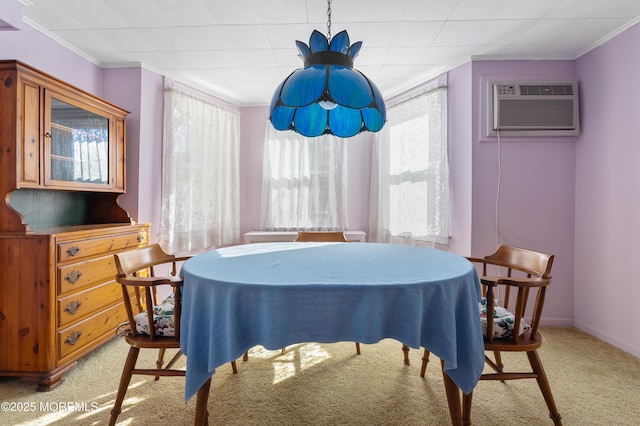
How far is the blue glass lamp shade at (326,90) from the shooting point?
1.34 meters

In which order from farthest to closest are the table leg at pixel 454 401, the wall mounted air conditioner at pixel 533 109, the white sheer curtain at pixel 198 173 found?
the white sheer curtain at pixel 198 173 → the wall mounted air conditioner at pixel 533 109 → the table leg at pixel 454 401

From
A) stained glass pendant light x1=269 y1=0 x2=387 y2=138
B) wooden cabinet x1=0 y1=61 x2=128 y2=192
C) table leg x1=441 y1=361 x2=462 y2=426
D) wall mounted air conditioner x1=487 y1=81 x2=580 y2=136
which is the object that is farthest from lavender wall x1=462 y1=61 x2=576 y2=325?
wooden cabinet x1=0 y1=61 x2=128 y2=192

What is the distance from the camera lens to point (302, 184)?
3.78m

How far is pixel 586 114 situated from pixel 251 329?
3.29 metres

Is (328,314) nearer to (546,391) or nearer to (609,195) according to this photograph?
(546,391)

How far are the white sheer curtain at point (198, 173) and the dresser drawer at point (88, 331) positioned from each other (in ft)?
2.96

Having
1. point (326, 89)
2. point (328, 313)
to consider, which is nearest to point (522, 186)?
point (326, 89)

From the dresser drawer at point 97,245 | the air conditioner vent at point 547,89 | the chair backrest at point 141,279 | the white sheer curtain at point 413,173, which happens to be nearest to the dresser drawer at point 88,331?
the dresser drawer at point 97,245

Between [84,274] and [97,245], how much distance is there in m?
0.21

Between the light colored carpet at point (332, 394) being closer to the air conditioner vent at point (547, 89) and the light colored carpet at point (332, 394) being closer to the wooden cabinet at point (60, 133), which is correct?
the wooden cabinet at point (60, 133)

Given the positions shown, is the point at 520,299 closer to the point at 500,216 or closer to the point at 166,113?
the point at 500,216

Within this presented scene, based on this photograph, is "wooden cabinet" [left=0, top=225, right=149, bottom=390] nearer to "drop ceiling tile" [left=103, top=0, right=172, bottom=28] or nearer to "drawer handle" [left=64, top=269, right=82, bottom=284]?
"drawer handle" [left=64, top=269, right=82, bottom=284]

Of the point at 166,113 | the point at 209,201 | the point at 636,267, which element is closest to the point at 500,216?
the point at 636,267

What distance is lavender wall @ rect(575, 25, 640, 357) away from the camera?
7.49 feet
